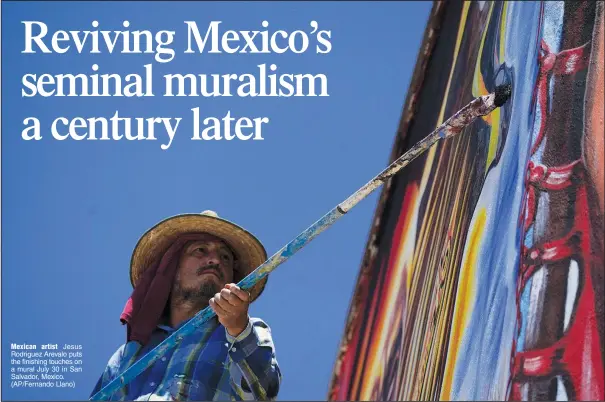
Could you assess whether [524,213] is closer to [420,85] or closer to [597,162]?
[597,162]

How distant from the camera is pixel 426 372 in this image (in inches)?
204

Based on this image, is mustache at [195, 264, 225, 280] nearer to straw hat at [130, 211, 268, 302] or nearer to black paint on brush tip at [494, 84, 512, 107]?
straw hat at [130, 211, 268, 302]

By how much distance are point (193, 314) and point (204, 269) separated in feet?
0.90

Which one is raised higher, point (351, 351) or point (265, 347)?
point (351, 351)

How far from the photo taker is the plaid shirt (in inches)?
213

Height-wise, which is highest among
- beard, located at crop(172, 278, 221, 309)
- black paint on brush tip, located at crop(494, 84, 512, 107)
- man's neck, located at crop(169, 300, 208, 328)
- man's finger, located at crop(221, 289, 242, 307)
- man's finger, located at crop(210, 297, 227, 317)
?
black paint on brush tip, located at crop(494, 84, 512, 107)

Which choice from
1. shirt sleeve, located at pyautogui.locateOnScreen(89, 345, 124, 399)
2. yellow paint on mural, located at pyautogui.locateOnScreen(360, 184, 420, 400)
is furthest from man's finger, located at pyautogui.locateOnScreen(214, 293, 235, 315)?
yellow paint on mural, located at pyautogui.locateOnScreen(360, 184, 420, 400)

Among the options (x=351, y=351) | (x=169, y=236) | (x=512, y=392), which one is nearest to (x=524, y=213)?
(x=512, y=392)

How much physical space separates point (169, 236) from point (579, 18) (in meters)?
3.30

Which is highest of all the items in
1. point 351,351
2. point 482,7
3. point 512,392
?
point 482,7

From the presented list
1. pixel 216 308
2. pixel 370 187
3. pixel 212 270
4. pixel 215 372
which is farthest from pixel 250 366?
pixel 370 187

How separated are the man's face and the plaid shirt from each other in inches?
22.7

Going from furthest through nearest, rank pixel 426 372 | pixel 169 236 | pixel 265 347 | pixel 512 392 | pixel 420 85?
1. pixel 420 85
2. pixel 169 236
3. pixel 265 347
4. pixel 426 372
5. pixel 512 392

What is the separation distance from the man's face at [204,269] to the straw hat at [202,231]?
0.23 ft
